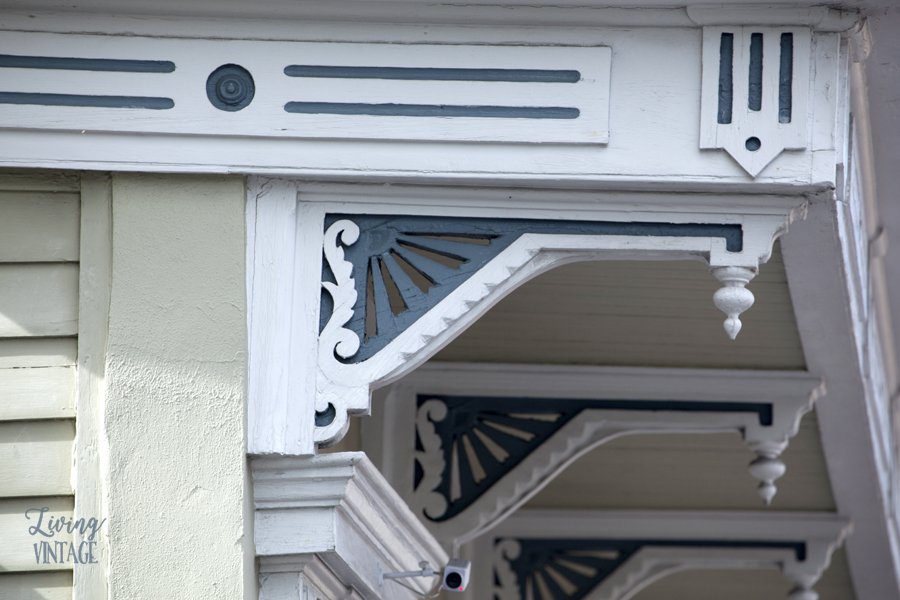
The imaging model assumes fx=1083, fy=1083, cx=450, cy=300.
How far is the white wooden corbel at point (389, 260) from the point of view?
2264 mm

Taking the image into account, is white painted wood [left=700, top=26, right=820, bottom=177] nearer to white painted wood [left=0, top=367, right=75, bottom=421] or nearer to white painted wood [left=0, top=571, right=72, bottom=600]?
white painted wood [left=0, top=367, right=75, bottom=421]

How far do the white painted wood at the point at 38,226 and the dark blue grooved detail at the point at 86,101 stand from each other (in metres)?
0.19

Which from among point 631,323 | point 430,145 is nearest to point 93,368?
point 430,145

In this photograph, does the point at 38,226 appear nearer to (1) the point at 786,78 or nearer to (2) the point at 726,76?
(2) the point at 726,76

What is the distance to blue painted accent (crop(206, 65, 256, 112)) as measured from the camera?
7.59ft

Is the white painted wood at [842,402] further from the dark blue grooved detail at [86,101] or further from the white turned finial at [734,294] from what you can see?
the dark blue grooved detail at [86,101]

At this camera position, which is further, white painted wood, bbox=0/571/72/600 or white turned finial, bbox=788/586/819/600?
white turned finial, bbox=788/586/819/600

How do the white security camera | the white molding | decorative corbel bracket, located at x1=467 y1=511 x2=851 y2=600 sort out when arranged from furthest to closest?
decorative corbel bracket, located at x1=467 y1=511 x2=851 y2=600 < the white security camera < the white molding

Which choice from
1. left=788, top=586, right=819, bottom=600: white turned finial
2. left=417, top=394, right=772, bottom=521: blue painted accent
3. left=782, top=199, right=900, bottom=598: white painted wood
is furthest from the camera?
left=788, top=586, right=819, bottom=600: white turned finial

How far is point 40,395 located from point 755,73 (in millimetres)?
1644

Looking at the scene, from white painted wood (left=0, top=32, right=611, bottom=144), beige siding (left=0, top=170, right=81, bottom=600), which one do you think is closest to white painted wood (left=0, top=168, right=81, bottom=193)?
beige siding (left=0, top=170, right=81, bottom=600)

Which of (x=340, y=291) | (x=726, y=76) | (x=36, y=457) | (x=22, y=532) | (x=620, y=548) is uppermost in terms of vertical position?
(x=726, y=76)

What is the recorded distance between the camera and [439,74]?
2.34 metres

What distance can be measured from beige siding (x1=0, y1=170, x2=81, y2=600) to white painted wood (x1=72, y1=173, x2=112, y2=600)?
3cm
